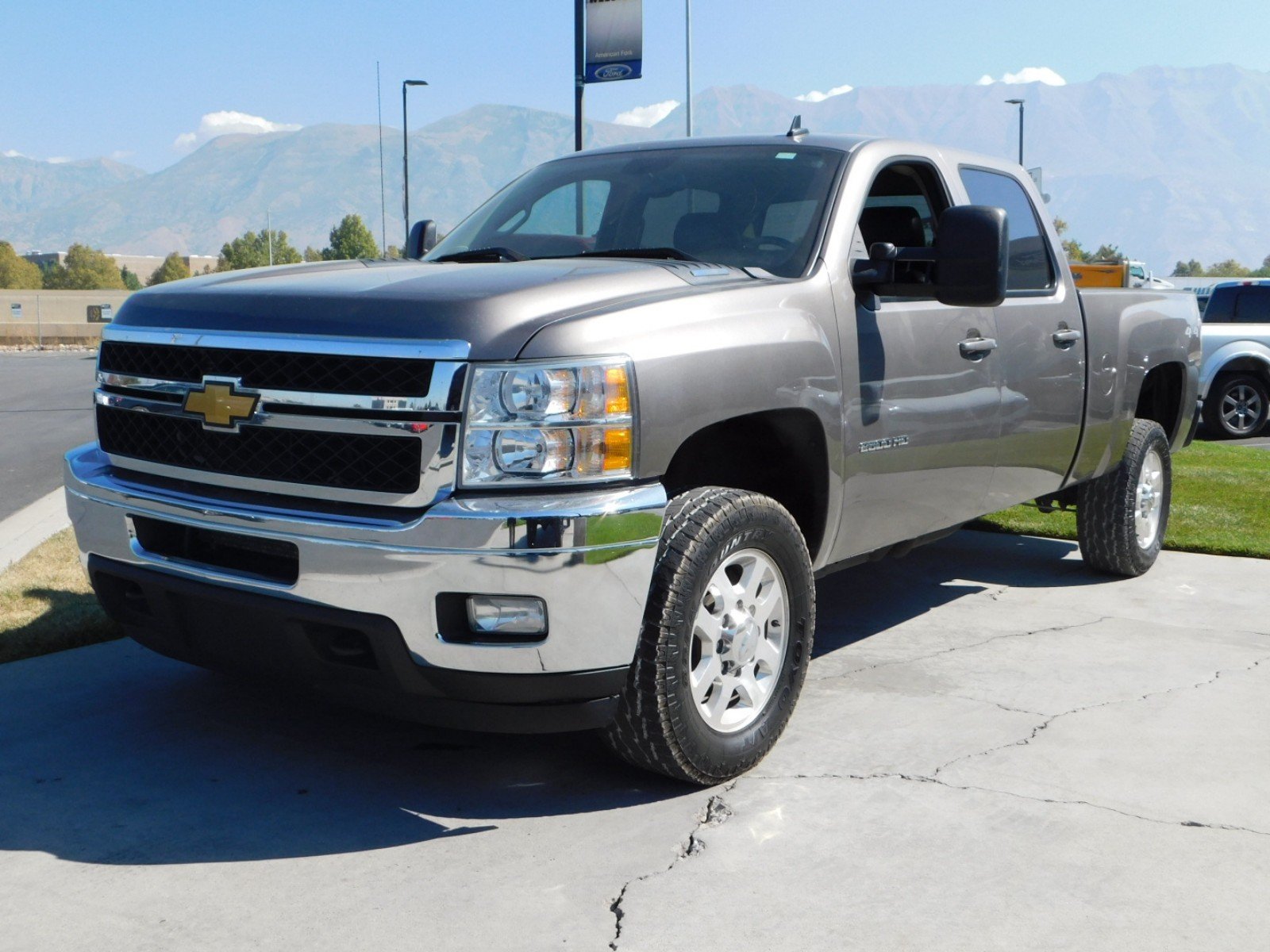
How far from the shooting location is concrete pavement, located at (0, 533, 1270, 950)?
9.36ft

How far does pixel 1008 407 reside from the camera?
5.01m

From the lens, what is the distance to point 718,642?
3607 mm

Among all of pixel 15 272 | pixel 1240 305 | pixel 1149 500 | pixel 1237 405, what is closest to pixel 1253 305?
pixel 1240 305

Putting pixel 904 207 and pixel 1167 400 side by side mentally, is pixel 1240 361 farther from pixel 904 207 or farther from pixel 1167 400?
pixel 904 207

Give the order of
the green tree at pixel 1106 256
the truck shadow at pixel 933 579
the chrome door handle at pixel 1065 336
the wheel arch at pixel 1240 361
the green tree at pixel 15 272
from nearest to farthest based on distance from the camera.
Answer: the chrome door handle at pixel 1065 336
the truck shadow at pixel 933 579
the wheel arch at pixel 1240 361
the green tree at pixel 1106 256
the green tree at pixel 15 272

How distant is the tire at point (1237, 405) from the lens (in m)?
15.5

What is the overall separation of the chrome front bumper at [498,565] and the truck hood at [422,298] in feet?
1.35

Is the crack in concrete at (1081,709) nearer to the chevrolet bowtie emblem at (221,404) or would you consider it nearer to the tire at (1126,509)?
the tire at (1126,509)

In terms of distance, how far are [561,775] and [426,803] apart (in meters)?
0.43

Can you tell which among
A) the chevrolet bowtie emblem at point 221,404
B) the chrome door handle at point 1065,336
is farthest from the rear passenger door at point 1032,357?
the chevrolet bowtie emblem at point 221,404

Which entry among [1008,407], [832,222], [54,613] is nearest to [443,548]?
[832,222]

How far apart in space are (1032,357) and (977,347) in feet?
1.78

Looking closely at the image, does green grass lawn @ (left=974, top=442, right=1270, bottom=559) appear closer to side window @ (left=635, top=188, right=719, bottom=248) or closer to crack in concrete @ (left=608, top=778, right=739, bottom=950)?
side window @ (left=635, top=188, right=719, bottom=248)

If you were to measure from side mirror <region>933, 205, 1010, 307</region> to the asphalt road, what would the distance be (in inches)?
245
